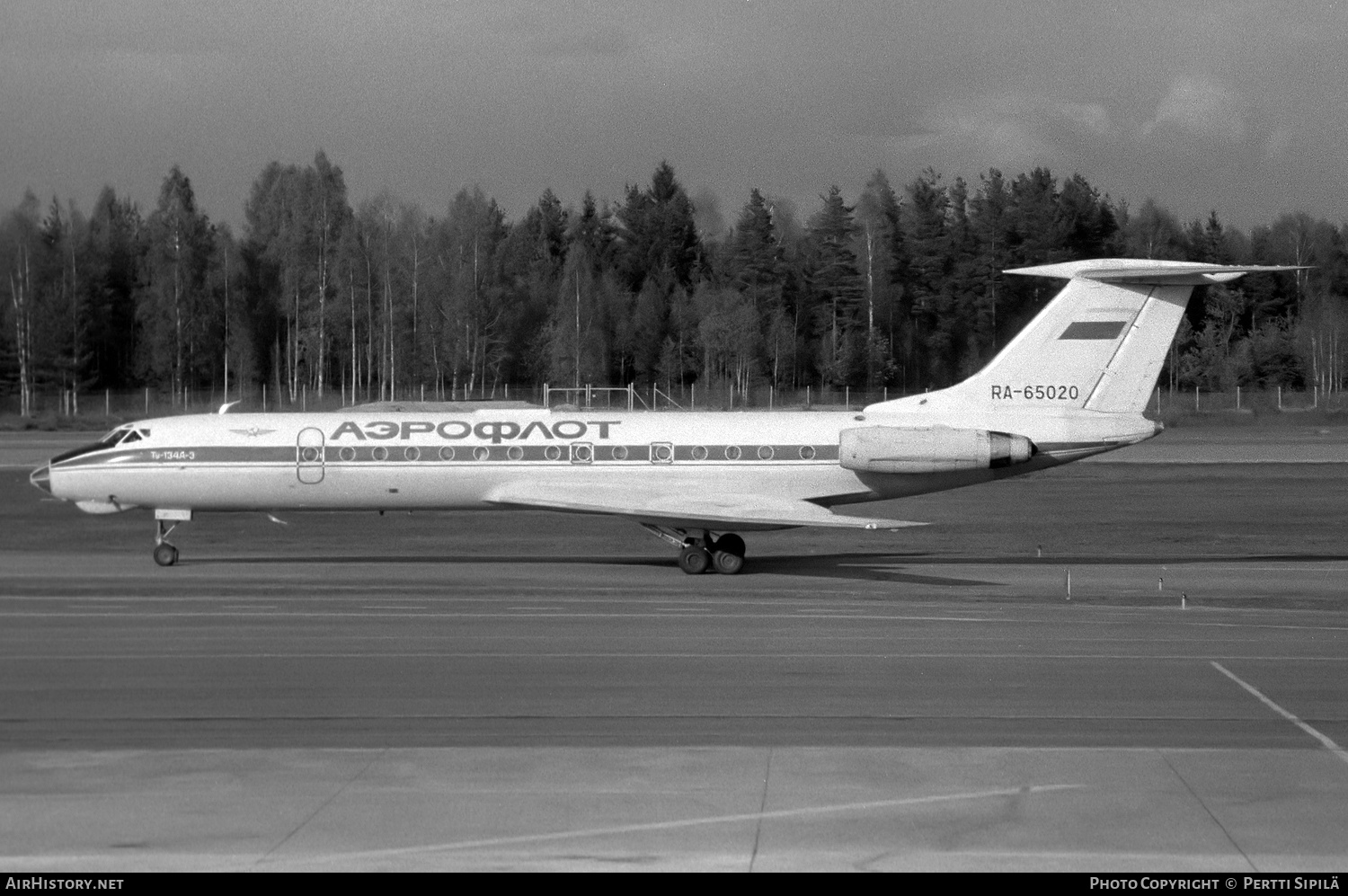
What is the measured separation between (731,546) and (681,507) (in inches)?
67.7

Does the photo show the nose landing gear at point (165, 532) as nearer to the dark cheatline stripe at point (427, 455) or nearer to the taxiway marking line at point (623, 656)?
the dark cheatline stripe at point (427, 455)

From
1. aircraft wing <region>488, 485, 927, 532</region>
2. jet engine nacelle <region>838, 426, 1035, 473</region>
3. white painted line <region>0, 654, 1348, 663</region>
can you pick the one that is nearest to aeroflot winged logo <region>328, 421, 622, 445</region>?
aircraft wing <region>488, 485, 927, 532</region>

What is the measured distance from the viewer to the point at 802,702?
45.6 feet

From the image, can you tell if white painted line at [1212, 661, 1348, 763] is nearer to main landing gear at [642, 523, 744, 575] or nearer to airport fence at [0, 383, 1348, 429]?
main landing gear at [642, 523, 744, 575]

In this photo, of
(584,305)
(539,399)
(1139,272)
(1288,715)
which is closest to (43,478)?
(1139,272)

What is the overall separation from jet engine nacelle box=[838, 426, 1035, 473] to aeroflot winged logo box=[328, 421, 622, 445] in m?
4.51

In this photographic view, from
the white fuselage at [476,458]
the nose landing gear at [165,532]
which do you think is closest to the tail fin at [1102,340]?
the white fuselage at [476,458]

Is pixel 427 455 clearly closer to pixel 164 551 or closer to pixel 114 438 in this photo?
pixel 164 551

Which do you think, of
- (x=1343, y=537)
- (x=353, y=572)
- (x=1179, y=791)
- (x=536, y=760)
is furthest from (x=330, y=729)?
(x=1343, y=537)

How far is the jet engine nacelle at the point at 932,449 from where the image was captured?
25.2 metres

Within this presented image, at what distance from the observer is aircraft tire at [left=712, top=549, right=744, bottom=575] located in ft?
86.1

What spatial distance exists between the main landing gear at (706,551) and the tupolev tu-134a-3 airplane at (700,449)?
4 centimetres
